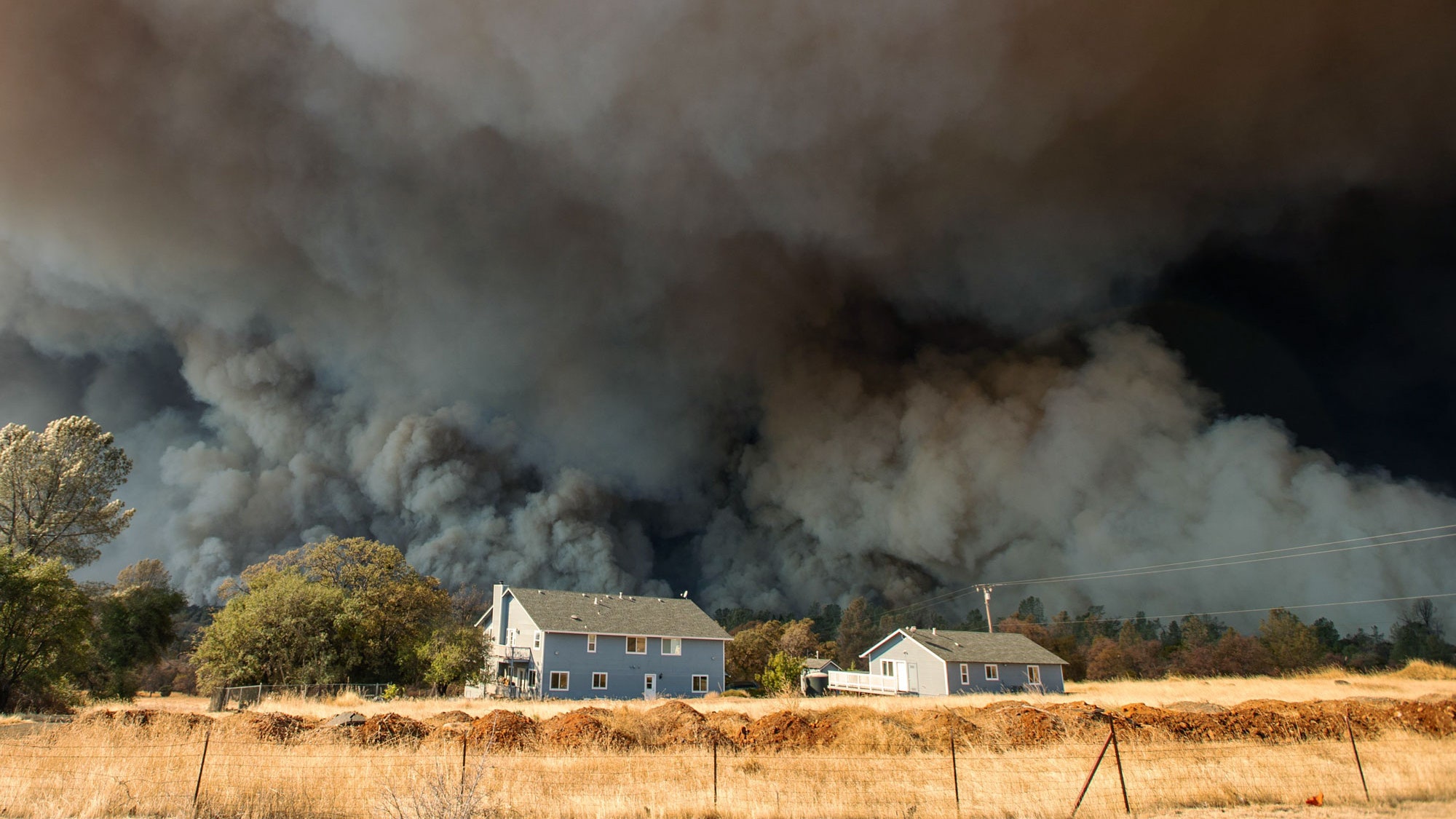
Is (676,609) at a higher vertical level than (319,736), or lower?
higher

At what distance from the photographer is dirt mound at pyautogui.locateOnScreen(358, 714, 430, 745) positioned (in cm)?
1792

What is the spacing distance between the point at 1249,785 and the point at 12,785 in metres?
20.1

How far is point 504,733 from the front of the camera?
17906mm

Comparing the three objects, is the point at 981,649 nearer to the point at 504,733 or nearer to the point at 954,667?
the point at 954,667

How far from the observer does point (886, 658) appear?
2157 inches

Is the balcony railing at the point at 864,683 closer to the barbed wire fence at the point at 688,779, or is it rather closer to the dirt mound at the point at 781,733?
the dirt mound at the point at 781,733

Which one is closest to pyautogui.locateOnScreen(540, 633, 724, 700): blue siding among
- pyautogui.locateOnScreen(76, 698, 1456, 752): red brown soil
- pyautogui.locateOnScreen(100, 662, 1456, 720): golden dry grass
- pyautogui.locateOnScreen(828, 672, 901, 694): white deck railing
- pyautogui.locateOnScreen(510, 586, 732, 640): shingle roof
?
pyautogui.locateOnScreen(510, 586, 732, 640): shingle roof

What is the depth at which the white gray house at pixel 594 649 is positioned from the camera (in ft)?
150

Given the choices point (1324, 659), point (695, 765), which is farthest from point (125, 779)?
point (1324, 659)

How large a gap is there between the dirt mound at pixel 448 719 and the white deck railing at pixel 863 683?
35112 millimetres

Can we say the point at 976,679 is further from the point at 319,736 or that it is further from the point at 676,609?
the point at 319,736

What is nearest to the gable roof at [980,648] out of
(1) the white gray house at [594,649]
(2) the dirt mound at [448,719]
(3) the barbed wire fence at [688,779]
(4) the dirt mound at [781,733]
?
(1) the white gray house at [594,649]

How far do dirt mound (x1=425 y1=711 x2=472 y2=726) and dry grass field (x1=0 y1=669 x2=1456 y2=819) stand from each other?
0.18 m

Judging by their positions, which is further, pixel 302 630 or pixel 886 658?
pixel 886 658
